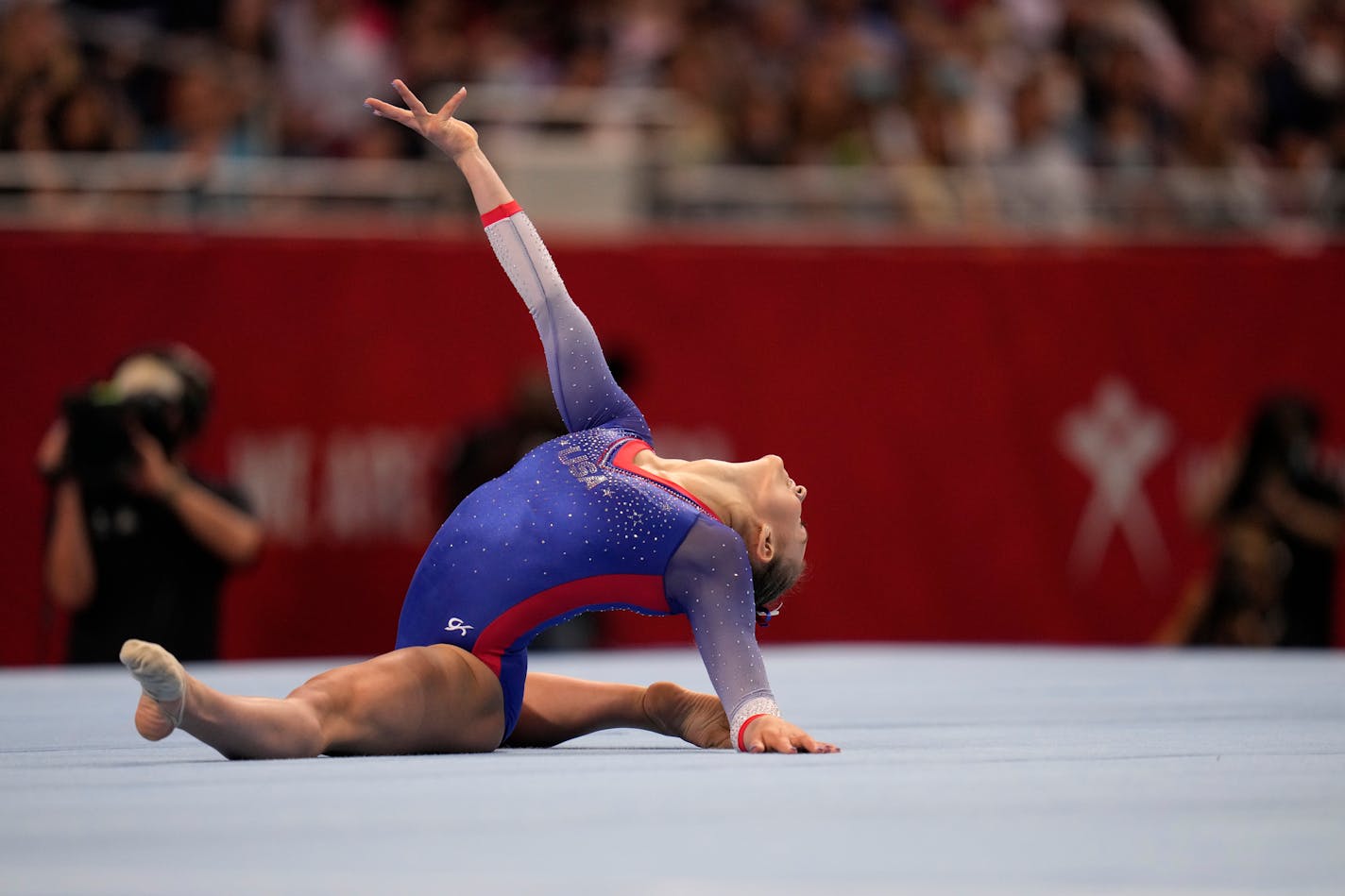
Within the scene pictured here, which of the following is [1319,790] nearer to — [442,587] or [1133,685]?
[442,587]

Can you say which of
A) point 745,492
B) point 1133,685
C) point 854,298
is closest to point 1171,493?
point 854,298

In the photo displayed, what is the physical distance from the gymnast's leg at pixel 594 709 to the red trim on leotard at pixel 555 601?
0.24m

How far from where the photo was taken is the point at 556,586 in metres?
3.00

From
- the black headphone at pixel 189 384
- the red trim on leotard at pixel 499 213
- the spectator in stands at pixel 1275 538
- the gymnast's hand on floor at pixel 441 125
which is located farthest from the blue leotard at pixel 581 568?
the spectator in stands at pixel 1275 538

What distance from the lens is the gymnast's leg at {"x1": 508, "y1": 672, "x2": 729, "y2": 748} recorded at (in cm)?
325

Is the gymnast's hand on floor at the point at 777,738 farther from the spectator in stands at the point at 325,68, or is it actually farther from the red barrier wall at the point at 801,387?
the spectator in stands at the point at 325,68

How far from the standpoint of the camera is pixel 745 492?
3.20 meters

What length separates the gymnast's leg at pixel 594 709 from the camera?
3252 mm

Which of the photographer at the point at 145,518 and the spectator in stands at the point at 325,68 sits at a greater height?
the spectator in stands at the point at 325,68

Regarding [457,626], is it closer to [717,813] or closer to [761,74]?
[717,813]

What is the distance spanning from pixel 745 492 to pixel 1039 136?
5576mm

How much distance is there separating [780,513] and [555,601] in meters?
0.46

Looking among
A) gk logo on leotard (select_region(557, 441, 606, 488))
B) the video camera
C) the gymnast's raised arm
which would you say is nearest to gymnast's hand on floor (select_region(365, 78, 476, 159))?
the gymnast's raised arm

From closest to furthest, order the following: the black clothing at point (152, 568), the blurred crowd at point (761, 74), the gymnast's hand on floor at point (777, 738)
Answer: the gymnast's hand on floor at point (777, 738), the black clothing at point (152, 568), the blurred crowd at point (761, 74)
